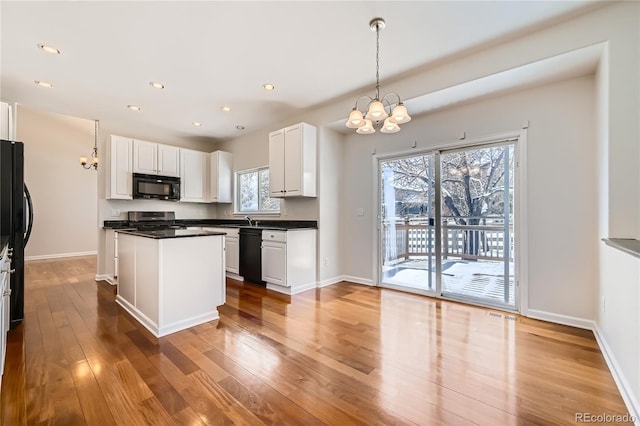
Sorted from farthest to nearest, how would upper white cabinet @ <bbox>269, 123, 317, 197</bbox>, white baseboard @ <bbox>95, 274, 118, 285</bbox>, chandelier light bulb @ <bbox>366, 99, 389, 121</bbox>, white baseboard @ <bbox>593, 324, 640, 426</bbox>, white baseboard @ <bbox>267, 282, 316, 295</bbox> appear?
white baseboard @ <bbox>95, 274, 118, 285</bbox>, upper white cabinet @ <bbox>269, 123, 317, 197</bbox>, white baseboard @ <bbox>267, 282, 316, 295</bbox>, chandelier light bulb @ <bbox>366, 99, 389, 121</bbox>, white baseboard @ <bbox>593, 324, 640, 426</bbox>

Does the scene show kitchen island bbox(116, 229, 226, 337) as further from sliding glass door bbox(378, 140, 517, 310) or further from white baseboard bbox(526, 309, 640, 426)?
white baseboard bbox(526, 309, 640, 426)

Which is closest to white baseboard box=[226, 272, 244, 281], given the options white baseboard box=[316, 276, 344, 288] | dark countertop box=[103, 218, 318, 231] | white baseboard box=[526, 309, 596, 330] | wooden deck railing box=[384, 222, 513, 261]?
dark countertop box=[103, 218, 318, 231]

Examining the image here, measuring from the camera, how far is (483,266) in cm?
336

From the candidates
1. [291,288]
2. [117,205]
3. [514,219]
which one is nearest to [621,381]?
[514,219]

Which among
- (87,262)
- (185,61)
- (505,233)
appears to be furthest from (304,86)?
(87,262)

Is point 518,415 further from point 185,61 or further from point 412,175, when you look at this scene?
point 185,61

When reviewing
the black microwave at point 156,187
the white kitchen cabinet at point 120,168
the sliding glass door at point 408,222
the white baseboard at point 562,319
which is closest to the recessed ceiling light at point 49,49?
the white kitchen cabinet at point 120,168

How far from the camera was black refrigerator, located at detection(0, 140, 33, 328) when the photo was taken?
2.57 meters

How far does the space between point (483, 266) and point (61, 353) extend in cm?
420

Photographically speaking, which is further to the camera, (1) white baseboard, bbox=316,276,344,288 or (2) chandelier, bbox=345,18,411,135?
(1) white baseboard, bbox=316,276,344,288

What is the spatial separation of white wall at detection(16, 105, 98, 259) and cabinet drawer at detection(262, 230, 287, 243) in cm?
580

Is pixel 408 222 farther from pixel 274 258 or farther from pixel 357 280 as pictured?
pixel 274 258

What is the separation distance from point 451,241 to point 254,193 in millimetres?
3693

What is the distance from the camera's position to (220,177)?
564 cm
